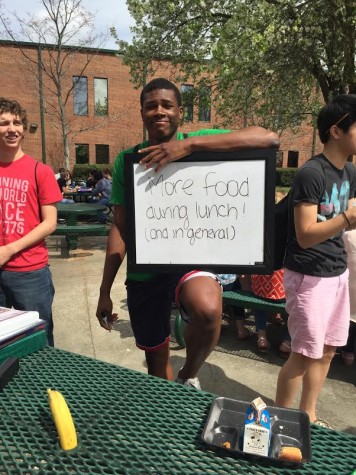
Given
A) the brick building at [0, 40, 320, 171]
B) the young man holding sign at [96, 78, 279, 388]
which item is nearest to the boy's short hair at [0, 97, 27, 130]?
the young man holding sign at [96, 78, 279, 388]

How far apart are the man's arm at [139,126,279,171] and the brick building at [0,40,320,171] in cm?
2253

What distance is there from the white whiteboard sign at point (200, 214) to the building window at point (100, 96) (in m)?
25.8

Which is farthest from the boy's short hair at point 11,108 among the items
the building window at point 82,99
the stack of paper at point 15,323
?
the building window at point 82,99

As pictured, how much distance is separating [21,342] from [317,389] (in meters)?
1.67

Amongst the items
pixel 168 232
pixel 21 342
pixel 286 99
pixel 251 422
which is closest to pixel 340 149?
pixel 168 232

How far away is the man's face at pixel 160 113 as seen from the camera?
5.89 ft

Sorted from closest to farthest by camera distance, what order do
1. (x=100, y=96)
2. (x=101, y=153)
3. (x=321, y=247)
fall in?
(x=321, y=247) < (x=100, y=96) < (x=101, y=153)

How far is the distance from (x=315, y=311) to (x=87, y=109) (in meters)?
25.7

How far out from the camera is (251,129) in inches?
61.1

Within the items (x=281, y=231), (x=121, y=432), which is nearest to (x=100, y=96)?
(x=281, y=231)

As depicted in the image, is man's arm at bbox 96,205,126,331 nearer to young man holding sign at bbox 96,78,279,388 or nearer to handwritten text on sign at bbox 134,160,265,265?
young man holding sign at bbox 96,78,279,388

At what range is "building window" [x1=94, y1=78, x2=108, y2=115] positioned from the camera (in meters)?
25.7

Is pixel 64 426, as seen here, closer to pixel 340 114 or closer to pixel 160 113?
pixel 160 113

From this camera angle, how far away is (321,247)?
2.06m
